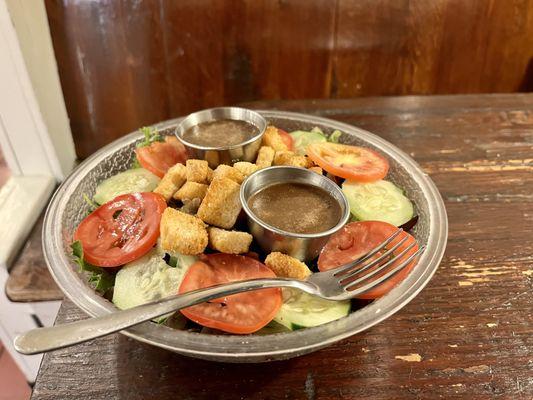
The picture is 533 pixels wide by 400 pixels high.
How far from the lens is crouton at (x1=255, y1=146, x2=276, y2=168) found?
1709 millimetres

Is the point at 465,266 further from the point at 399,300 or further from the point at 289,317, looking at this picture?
the point at 289,317

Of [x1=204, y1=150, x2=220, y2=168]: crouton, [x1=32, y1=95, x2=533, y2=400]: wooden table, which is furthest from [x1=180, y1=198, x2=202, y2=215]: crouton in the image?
[x1=32, y1=95, x2=533, y2=400]: wooden table

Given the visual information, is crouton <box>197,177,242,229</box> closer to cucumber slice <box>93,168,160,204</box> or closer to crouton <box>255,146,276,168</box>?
crouton <box>255,146,276,168</box>

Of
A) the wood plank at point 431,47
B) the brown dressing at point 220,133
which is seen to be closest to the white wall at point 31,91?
the brown dressing at point 220,133

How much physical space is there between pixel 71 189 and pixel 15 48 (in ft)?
3.69

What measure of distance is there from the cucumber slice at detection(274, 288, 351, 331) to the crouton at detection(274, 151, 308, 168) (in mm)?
527

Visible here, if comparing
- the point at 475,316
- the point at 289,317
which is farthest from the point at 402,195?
the point at 289,317

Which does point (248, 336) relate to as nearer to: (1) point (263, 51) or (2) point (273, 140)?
(2) point (273, 140)

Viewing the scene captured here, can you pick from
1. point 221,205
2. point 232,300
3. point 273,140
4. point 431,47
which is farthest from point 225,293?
point 431,47

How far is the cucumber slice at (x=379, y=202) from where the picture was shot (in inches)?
→ 64.3

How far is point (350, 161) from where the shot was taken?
181 cm

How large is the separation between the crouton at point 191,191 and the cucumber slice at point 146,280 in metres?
0.23

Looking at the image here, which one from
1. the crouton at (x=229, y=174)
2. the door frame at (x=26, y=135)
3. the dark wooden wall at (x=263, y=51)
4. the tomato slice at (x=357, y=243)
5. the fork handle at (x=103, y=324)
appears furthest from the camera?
the dark wooden wall at (x=263, y=51)

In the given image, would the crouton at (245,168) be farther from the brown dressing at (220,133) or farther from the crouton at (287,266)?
the crouton at (287,266)
